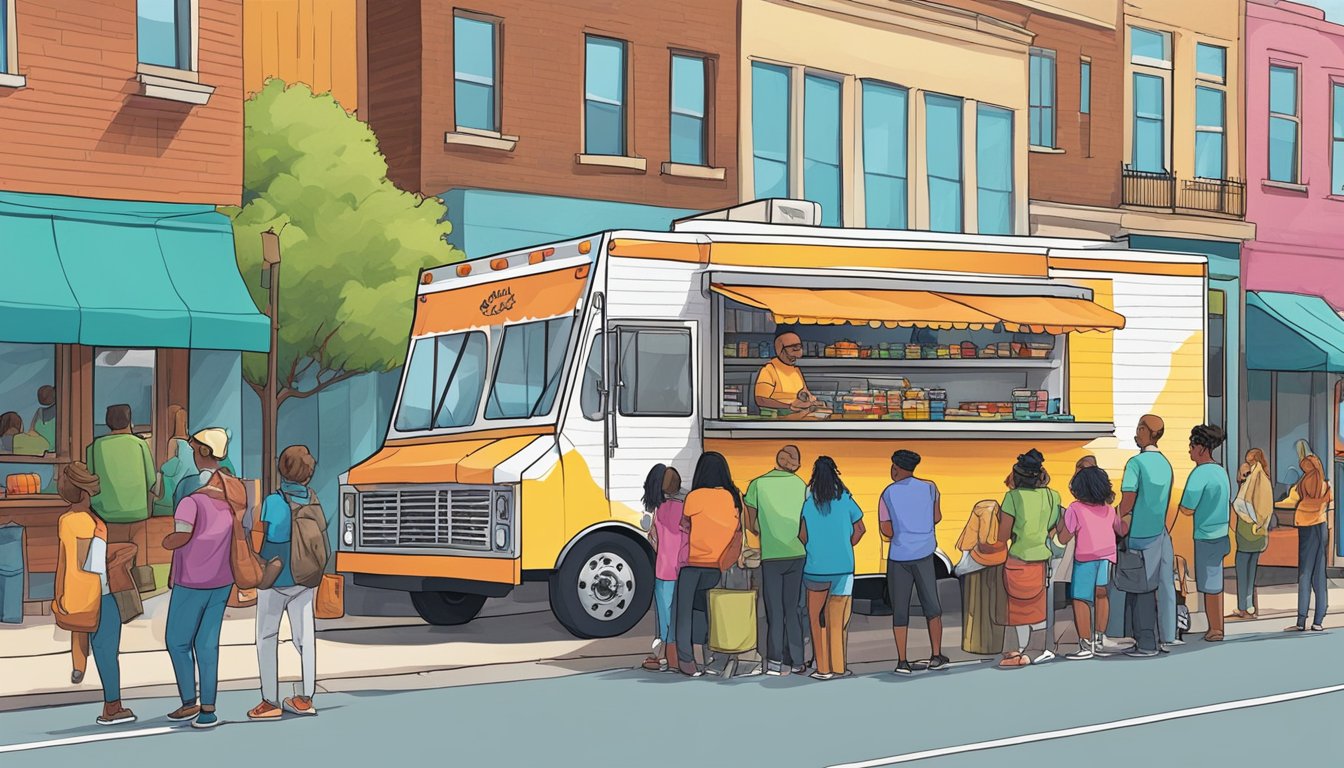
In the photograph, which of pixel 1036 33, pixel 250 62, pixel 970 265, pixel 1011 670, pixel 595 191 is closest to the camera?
pixel 1011 670

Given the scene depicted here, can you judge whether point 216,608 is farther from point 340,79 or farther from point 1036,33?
point 1036,33

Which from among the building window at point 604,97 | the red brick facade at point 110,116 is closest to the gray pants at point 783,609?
the red brick facade at point 110,116

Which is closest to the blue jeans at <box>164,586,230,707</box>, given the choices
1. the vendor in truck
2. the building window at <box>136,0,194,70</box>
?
the vendor in truck

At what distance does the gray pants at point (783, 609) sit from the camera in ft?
44.4

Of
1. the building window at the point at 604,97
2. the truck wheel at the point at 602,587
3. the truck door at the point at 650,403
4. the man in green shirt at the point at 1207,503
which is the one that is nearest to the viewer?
the truck wheel at the point at 602,587

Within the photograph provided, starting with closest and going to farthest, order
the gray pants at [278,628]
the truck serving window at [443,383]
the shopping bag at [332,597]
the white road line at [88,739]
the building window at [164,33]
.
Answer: the white road line at [88,739] < the gray pants at [278,628] < the truck serving window at [443,383] < the shopping bag at [332,597] < the building window at [164,33]

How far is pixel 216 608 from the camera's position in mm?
11016

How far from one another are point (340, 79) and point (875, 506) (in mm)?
9840

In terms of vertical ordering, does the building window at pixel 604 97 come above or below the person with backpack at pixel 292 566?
above

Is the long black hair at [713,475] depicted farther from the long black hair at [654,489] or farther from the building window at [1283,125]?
the building window at [1283,125]

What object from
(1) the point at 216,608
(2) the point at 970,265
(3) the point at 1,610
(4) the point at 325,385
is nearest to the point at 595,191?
(4) the point at 325,385

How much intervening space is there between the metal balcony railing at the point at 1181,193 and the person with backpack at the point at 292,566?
70.6 feet

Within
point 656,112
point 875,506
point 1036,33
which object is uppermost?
point 1036,33

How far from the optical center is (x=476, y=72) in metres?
23.1
